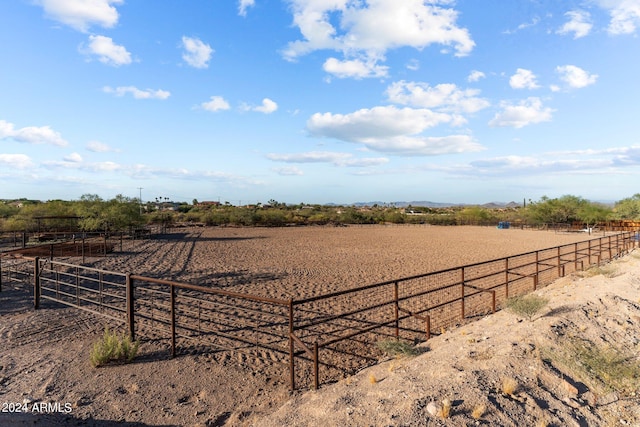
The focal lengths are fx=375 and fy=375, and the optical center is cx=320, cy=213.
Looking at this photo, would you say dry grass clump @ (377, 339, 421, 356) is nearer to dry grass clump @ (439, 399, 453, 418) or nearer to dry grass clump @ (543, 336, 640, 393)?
dry grass clump @ (543, 336, 640, 393)

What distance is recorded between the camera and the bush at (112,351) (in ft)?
18.2

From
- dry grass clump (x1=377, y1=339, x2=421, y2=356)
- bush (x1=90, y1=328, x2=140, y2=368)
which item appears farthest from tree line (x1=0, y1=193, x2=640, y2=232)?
dry grass clump (x1=377, y1=339, x2=421, y2=356)

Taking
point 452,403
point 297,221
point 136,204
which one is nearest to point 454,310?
point 452,403

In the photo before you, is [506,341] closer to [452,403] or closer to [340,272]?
[452,403]

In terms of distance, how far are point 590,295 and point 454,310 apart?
10.4ft

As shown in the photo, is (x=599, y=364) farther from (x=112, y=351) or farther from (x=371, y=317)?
(x=112, y=351)

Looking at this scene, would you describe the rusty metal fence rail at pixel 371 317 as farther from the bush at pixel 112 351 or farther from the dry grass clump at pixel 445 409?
the bush at pixel 112 351

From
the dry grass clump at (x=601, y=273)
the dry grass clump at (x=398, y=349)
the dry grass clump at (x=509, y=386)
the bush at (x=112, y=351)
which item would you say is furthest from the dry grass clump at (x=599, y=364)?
the dry grass clump at (x=601, y=273)


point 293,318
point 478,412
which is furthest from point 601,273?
point 478,412

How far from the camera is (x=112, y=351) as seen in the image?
5.70m

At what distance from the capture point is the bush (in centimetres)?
554

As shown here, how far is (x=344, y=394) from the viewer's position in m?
4.37

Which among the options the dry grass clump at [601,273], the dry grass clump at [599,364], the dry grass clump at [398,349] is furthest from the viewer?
the dry grass clump at [601,273]

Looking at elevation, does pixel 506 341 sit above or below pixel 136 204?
below
